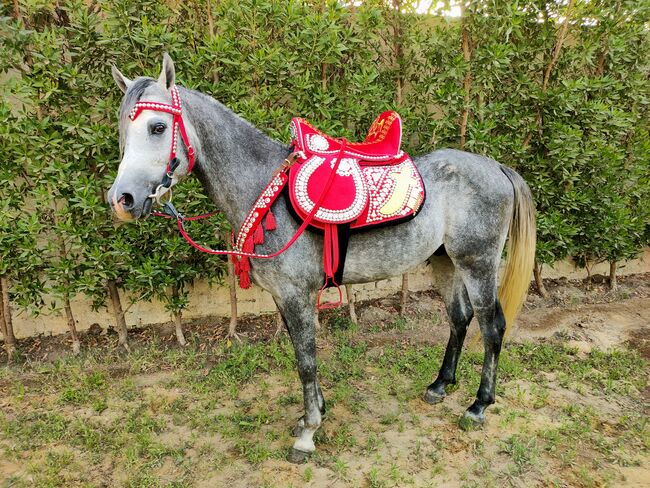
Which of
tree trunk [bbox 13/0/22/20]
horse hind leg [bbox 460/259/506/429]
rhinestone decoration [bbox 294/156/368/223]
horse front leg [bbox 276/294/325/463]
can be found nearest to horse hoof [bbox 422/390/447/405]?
horse hind leg [bbox 460/259/506/429]

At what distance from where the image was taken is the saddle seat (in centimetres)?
238

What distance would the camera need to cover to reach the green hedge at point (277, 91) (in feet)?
10.7

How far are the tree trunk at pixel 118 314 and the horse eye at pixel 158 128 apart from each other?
2544 millimetres

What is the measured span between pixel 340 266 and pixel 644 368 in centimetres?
327

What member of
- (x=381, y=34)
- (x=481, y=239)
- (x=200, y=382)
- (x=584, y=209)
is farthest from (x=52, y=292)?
(x=584, y=209)

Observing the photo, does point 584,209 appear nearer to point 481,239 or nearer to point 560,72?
point 560,72

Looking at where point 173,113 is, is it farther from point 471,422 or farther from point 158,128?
point 471,422

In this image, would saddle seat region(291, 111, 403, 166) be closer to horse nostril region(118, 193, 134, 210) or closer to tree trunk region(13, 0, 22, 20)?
horse nostril region(118, 193, 134, 210)

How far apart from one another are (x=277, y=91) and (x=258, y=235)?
6.45 feet

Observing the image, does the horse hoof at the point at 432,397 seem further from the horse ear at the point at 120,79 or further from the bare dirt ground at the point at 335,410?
the horse ear at the point at 120,79

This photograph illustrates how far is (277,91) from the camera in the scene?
3633 millimetres

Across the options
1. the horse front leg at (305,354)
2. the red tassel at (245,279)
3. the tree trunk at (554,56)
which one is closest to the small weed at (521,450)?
the horse front leg at (305,354)

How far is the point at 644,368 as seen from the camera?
11.9 ft

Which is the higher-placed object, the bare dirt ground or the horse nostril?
the horse nostril
